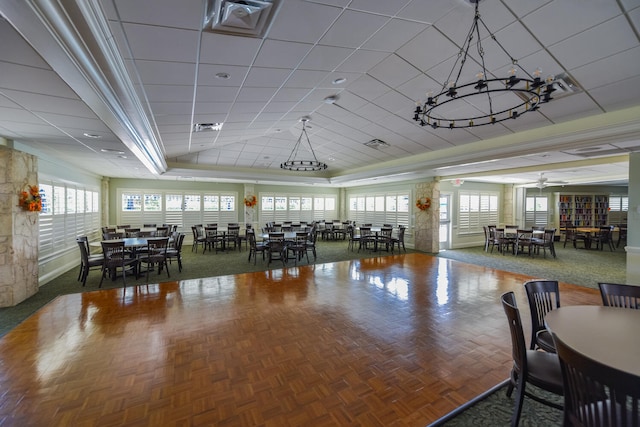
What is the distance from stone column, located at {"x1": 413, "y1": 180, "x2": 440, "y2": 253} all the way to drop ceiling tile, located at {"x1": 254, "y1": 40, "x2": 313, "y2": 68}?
24.1 ft

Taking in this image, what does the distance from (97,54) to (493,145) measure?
252 inches

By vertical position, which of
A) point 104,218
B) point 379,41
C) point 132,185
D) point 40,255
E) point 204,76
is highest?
point 379,41

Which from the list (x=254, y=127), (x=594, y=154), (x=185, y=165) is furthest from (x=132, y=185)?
(x=594, y=154)

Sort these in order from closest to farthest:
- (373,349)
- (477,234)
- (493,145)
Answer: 1. (373,349)
2. (493,145)
3. (477,234)

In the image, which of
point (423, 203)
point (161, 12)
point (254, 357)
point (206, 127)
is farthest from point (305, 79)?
point (423, 203)

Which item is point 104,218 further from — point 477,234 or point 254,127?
point 477,234

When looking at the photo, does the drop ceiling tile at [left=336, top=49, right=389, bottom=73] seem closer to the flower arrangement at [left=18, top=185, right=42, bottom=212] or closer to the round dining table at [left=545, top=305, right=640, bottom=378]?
the round dining table at [left=545, top=305, right=640, bottom=378]

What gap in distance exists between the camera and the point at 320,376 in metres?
2.46

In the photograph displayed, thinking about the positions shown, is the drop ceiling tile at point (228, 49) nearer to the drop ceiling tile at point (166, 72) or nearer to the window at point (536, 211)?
the drop ceiling tile at point (166, 72)

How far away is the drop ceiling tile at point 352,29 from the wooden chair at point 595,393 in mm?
2797

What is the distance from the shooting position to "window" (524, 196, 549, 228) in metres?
12.0

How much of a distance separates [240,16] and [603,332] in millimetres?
3423

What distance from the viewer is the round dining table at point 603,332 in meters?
1.49

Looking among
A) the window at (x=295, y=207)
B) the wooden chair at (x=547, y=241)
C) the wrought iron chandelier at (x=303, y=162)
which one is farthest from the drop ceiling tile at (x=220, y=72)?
the wooden chair at (x=547, y=241)
